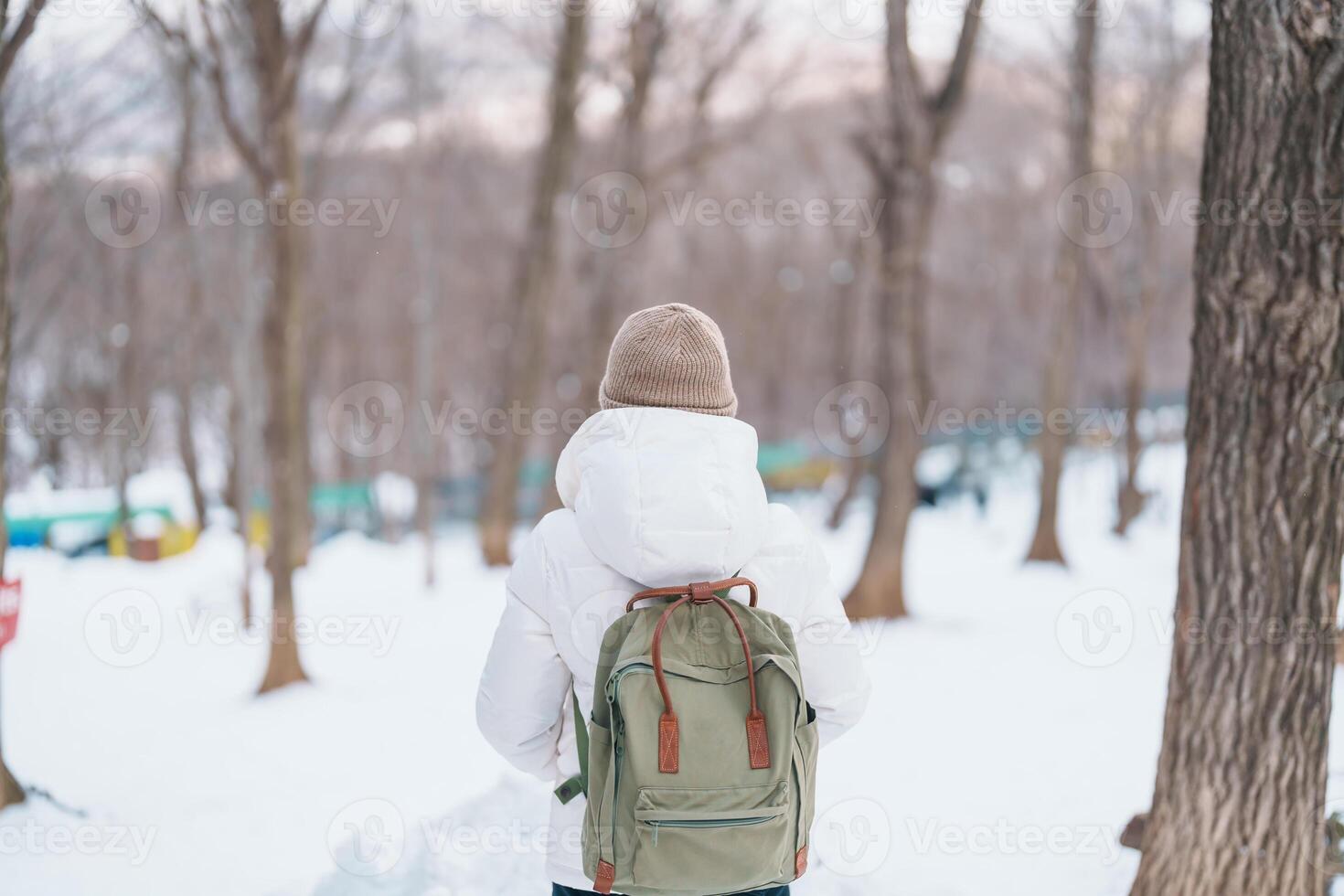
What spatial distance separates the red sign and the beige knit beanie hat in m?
3.36

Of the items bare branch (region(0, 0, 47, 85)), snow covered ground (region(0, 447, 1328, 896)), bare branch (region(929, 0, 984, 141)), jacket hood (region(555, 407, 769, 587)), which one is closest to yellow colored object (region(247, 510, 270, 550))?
snow covered ground (region(0, 447, 1328, 896))

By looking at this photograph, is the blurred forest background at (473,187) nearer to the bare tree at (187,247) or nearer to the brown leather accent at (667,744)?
the bare tree at (187,247)

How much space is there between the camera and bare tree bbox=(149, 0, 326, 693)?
6523 millimetres

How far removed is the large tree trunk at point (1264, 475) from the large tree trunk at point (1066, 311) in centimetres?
852

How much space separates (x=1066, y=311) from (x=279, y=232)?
332 inches

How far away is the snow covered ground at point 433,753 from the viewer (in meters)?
3.84

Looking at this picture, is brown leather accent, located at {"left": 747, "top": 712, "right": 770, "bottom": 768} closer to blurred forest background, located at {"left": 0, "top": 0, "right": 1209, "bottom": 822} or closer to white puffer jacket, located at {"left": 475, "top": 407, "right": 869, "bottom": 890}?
white puffer jacket, located at {"left": 475, "top": 407, "right": 869, "bottom": 890}

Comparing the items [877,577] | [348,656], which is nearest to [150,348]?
[348,656]

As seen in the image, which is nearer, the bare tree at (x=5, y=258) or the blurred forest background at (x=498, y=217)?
the bare tree at (x=5, y=258)

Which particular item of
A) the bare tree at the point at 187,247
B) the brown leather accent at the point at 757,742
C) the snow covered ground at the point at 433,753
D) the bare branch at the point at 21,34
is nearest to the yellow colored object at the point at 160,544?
the bare tree at the point at 187,247

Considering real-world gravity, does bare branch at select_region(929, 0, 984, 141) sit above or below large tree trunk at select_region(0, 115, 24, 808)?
above

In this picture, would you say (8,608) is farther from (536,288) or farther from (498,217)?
(498,217)

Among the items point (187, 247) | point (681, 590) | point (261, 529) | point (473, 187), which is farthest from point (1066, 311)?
point (473, 187)

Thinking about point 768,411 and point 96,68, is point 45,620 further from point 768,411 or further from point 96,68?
point 768,411
